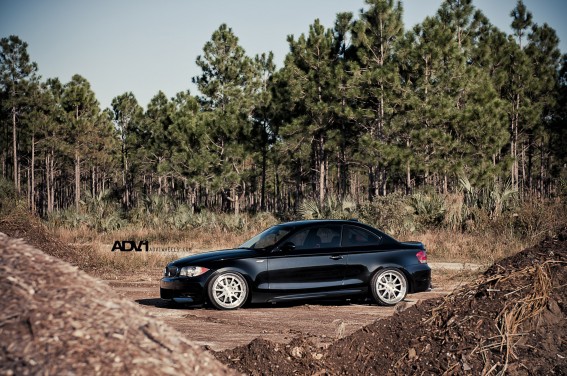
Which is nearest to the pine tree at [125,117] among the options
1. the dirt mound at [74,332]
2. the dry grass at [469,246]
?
the dry grass at [469,246]

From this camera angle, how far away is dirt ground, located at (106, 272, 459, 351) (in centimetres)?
916

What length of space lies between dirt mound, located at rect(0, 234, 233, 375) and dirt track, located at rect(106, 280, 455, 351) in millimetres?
5555

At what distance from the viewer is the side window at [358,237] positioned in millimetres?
12477

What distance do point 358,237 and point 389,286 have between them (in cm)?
99

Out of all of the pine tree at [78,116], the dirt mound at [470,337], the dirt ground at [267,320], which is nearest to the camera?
the dirt mound at [470,337]

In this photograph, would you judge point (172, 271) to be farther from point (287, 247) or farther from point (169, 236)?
point (169, 236)

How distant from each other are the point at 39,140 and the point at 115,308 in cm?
6809

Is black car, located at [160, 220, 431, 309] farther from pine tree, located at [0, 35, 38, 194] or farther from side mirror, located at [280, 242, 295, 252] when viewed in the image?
pine tree, located at [0, 35, 38, 194]

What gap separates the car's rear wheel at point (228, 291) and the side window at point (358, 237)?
1927mm

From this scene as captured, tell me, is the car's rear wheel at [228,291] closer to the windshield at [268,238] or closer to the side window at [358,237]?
the windshield at [268,238]

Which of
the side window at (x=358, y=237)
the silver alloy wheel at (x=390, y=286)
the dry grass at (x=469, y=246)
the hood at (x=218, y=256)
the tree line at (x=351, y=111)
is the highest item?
the tree line at (x=351, y=111)

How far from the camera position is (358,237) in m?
12.6

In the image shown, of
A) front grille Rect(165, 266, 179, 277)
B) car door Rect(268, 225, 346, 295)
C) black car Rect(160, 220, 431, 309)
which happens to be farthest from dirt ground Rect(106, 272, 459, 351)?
front grille Rect(165, 266, 179, 277)

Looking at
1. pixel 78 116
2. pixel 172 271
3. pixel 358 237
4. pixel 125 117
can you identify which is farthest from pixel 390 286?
pixel 125 117
